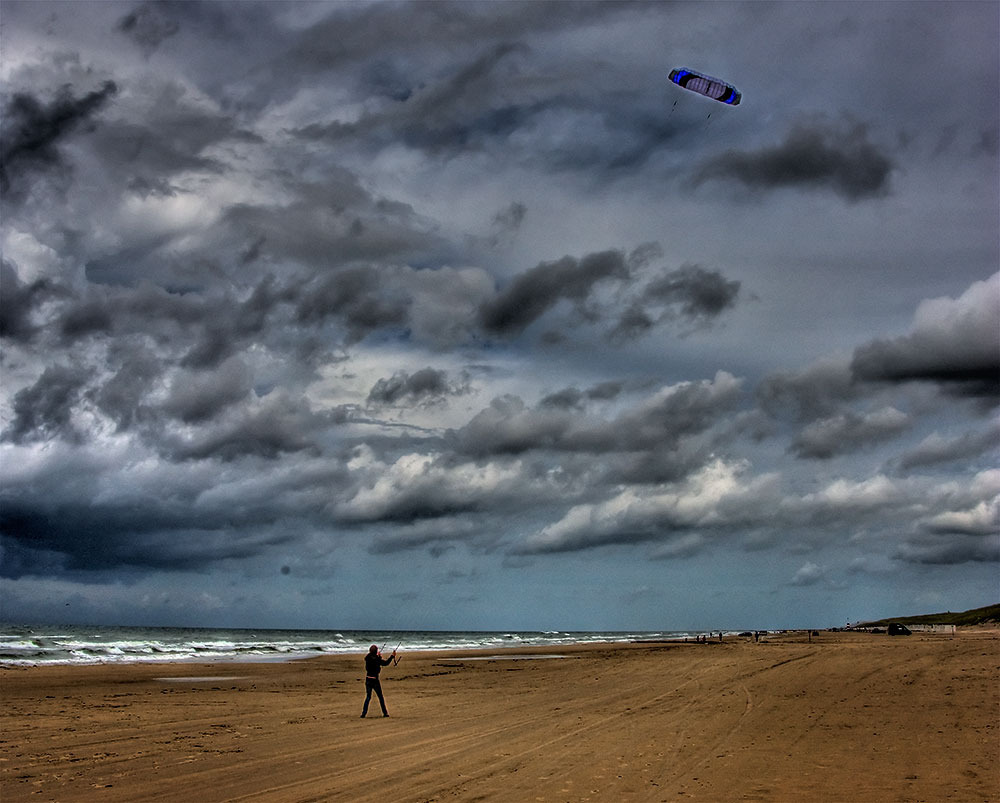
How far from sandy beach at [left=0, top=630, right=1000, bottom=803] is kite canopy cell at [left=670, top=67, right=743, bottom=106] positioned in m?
20.7

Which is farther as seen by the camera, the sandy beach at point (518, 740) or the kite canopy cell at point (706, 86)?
the kite canopy cell at point (706, 86)

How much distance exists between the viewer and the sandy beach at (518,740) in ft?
37.3

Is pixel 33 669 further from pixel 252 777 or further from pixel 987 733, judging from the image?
pixel 987 733

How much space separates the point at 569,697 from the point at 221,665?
81.6 feet

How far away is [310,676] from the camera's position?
34688mm

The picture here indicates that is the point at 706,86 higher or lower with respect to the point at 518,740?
higher

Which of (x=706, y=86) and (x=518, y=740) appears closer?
(x=518, y=740)

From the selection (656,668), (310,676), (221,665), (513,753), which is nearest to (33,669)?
(221,665)

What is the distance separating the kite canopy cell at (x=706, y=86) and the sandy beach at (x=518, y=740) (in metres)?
20.7

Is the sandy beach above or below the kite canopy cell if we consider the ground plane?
below

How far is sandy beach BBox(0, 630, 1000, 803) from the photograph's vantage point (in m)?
11.4

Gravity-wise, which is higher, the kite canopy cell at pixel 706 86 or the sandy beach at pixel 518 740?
the kite canopy cell at pixel 706 86

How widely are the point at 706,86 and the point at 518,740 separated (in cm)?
2380

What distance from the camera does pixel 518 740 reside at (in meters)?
15.8
